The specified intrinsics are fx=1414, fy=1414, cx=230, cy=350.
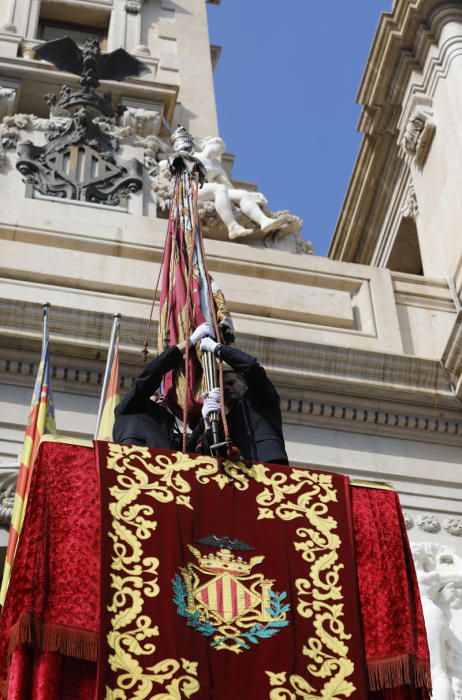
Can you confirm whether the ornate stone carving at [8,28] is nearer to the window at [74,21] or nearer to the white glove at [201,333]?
the window at [74,21]

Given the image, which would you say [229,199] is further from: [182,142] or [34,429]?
[34,429]

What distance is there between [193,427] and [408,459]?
9.86 ft

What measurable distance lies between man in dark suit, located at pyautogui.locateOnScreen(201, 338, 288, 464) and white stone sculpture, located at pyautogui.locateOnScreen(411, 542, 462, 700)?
2.01 m

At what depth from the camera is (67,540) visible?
21.4 feet

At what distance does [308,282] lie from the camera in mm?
12227

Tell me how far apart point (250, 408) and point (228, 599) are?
4.74 feet

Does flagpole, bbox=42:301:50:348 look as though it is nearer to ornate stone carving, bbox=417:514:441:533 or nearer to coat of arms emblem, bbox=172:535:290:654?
ornate stone carving, bbox=417:514:441:533

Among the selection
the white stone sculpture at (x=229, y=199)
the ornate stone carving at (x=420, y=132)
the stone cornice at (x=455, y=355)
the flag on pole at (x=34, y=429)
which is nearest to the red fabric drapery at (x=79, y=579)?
the flag on pole at (x=34, y=429)

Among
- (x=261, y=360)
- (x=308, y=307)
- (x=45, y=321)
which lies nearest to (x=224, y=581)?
(x=45, y=321)

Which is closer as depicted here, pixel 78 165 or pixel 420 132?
pixel 78 165

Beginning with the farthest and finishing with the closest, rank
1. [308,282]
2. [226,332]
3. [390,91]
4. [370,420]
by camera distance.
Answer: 1. [390,91]
2. [308,282]
3. [370,420]
4. [226,332]

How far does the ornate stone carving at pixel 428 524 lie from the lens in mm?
9875

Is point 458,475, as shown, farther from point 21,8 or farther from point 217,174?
point 21,8

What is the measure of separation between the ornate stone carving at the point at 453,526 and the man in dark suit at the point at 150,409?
2876 millimetres
